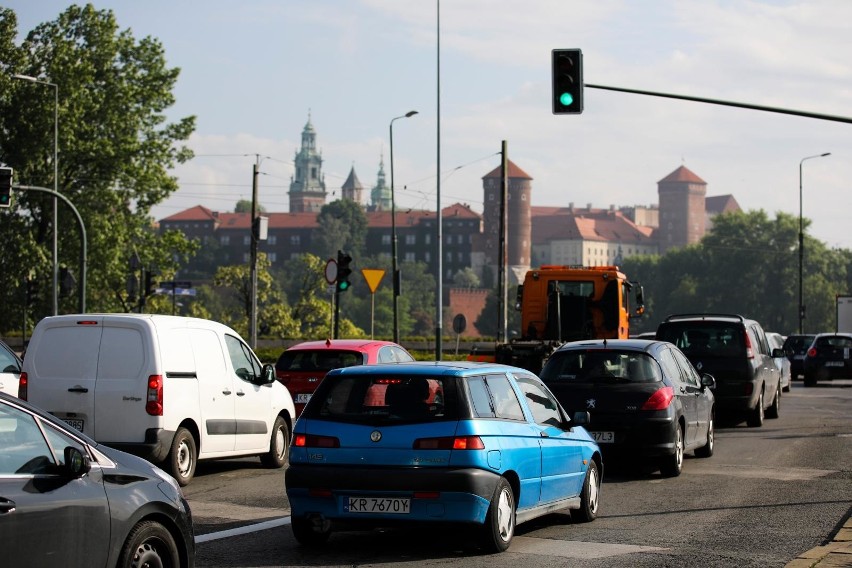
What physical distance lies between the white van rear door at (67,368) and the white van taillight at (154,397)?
0.54 m

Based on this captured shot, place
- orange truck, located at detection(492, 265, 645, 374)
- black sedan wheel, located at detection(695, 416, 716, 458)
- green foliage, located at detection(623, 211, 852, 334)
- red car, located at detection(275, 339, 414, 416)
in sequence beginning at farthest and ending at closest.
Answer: green foliage, located at detection(623, 211, 852, 334)
orange truck, located at detection(492, 265, 645, 374)
red car, located at detection(275, 339, 414, 416)
black sedan wheel, located at detection(695, 416, 716, 458)

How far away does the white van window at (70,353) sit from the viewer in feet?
46.3

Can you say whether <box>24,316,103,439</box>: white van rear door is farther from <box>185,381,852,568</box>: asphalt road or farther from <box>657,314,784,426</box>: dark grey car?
<box>657,314,784,426</box>: dark grey car

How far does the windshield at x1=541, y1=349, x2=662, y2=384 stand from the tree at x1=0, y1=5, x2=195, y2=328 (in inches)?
1617

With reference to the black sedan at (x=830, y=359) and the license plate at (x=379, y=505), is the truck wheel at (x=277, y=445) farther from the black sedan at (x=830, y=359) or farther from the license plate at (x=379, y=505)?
the black sedan at (x=830, y=359)

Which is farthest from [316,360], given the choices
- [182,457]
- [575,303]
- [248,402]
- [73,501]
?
[73,501]

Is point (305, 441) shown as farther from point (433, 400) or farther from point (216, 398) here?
point (216, 398)

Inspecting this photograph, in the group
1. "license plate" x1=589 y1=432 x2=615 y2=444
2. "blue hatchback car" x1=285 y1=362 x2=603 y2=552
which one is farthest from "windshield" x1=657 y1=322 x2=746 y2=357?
"blue hatchback car" x1=285 y1=362 x2=603 y2=552

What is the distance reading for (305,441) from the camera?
9.95m

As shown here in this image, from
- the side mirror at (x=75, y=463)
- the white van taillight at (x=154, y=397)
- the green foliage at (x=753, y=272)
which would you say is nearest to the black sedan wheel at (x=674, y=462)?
the white van taillight at (x=154, y=397)

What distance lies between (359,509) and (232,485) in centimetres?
513

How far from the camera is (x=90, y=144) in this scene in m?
54.8

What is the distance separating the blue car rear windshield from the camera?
32.0ft

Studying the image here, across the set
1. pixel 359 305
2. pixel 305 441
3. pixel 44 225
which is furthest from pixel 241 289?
pixel 359 305
